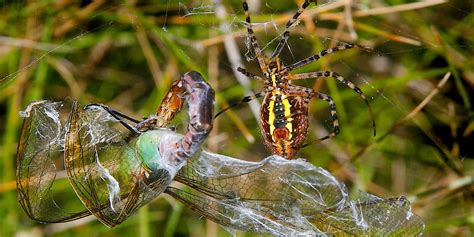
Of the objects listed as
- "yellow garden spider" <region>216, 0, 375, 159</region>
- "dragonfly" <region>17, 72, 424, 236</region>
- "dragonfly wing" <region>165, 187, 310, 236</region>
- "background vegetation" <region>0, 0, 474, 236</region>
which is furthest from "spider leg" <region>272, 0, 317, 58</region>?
"dragonfly wing" <region>165, 187, 310, 236</region>

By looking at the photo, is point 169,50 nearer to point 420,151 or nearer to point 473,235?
point 420,151

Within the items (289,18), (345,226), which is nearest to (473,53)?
(289,18)

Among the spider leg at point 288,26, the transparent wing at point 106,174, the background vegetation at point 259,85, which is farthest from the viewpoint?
the background vegetation at point 259,85

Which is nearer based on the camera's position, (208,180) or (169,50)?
(208,180)

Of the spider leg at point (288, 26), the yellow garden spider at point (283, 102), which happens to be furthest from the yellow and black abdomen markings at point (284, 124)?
the spider leg at point (288, 26)

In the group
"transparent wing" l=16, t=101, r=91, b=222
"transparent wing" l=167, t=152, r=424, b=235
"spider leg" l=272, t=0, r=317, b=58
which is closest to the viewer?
"transparent wing" l=16, t=101, r=91, b=222

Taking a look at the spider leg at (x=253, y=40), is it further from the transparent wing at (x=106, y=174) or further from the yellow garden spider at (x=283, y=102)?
the transparent wing at (x=106, y=174)

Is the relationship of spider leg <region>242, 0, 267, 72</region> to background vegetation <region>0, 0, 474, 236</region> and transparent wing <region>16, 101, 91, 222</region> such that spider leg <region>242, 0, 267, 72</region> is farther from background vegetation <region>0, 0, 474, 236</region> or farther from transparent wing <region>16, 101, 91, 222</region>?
transparent wing <region>16, 101, 91, 222</region>
